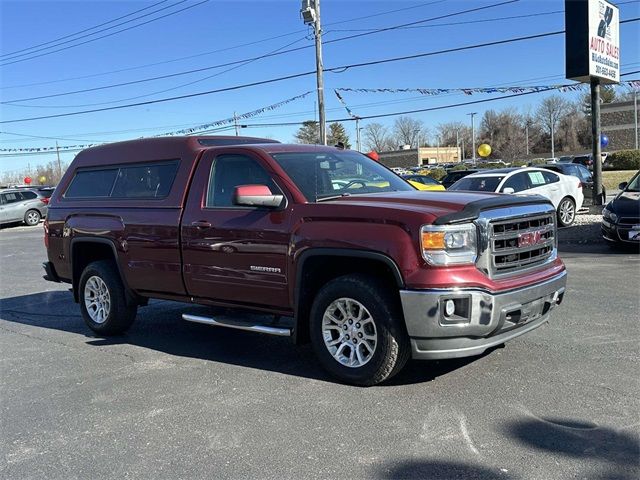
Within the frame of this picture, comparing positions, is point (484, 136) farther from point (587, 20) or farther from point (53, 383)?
point (53, 383)

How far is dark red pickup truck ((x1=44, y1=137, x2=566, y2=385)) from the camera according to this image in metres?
4.13

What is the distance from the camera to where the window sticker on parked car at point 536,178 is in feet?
46.5

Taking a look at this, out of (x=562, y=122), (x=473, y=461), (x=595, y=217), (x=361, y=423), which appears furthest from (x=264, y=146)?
(x=562, y=122)

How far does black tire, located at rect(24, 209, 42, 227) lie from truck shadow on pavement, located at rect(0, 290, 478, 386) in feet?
65.7

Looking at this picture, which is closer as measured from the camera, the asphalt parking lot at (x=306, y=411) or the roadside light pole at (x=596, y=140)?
the asphalt parking lot at (x=306, y=411)

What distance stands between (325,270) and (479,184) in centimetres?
975

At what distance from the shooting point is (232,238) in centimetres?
514

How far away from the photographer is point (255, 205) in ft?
16.0

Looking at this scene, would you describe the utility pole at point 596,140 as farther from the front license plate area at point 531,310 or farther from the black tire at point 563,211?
the front license plate area at point 531,310

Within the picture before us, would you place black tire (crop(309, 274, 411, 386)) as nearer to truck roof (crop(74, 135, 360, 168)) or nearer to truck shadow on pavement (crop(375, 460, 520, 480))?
truck shadow on pavement (crop(375, 460, 520, 480))

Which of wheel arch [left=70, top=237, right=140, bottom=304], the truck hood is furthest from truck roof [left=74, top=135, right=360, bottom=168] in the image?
the truck hood

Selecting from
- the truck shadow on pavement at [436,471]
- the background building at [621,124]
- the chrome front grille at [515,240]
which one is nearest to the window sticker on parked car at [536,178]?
the chrome front grille at [515,240]

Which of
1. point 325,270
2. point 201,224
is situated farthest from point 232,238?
point 325,270

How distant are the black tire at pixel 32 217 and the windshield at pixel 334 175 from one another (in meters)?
25.1
